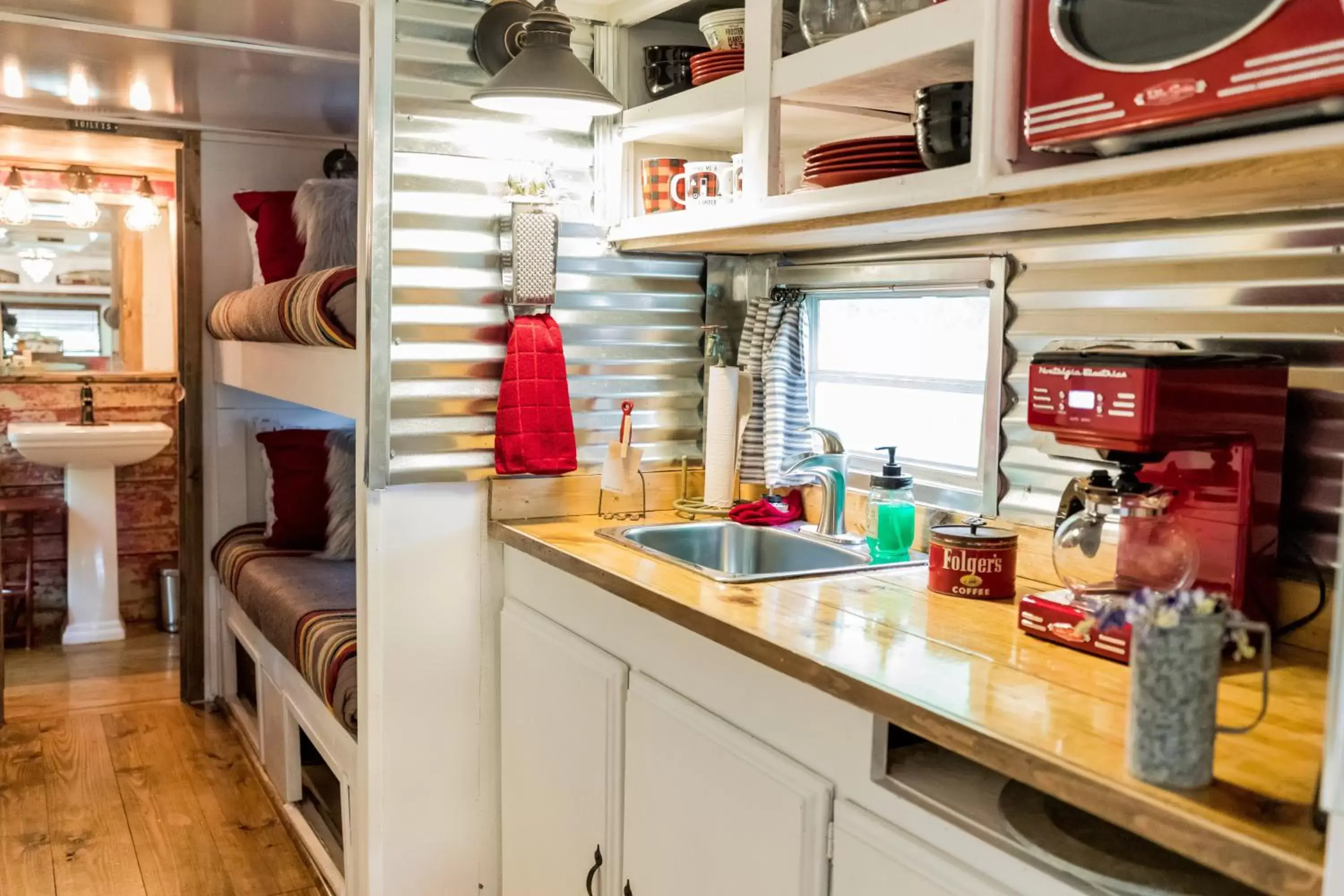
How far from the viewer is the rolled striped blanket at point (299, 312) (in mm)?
2877

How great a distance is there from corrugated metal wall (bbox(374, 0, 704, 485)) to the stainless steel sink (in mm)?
273

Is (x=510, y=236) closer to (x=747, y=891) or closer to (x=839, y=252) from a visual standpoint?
(x=839, y=252)

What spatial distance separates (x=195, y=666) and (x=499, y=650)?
2.26 meters

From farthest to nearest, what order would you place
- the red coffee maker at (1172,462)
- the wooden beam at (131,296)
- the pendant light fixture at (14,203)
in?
the wooden beam at (131,296) < the pendant light fixture at (14,203) < the red coffee maker at (1172,462)

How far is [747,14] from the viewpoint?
220 centimetres

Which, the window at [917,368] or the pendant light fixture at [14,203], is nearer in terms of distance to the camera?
the window at [917,368]

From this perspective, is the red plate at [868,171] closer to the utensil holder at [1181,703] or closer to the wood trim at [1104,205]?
the wood trim at [1104,205]

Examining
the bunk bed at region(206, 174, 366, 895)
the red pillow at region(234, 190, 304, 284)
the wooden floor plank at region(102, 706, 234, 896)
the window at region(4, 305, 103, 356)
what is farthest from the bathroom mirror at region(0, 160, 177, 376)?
the wooden floor plank at region(102, 706, 234, 896)

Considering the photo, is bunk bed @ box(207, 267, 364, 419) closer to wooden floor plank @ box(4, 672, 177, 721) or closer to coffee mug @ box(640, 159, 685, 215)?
coffee mug @ box(640, 159, 685, 215)

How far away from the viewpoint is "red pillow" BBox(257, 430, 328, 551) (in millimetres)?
4043

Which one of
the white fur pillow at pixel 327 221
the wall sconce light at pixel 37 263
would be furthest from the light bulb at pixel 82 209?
the white fur pillow at pixel 327 221

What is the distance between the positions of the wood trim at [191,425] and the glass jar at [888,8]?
3048mm

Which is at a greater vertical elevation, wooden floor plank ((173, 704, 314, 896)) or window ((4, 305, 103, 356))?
window ((4, 305, 103, 356))

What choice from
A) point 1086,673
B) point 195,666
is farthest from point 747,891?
point 195,666
